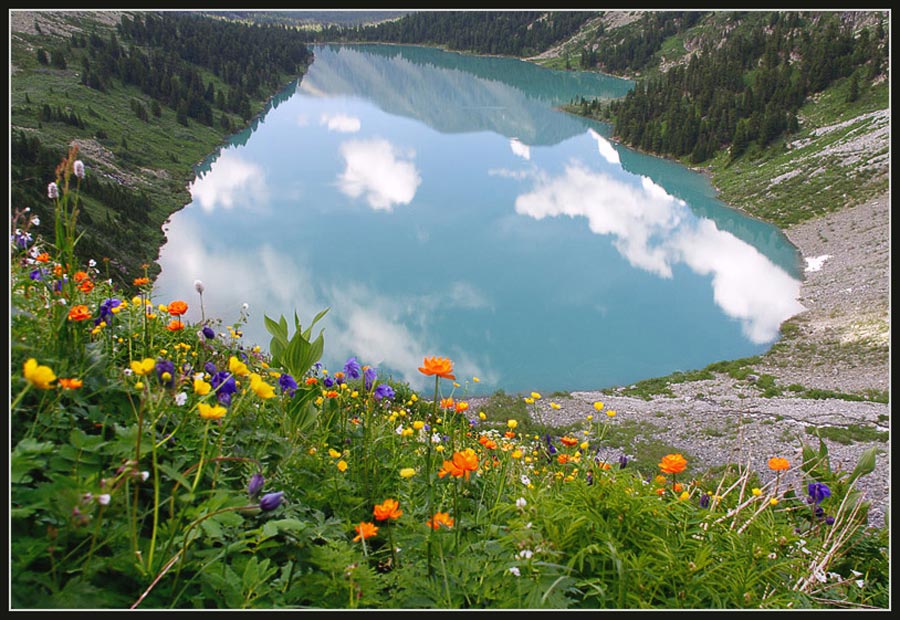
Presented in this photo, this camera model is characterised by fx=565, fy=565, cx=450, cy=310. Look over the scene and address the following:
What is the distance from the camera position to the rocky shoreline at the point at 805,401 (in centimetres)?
1184

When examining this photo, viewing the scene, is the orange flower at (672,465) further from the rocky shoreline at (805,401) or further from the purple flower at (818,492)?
the rocky shoreline at (805,401)

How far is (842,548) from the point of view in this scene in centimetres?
295

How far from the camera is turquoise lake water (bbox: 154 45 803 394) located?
20.6m

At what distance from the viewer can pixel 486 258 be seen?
28703 mm

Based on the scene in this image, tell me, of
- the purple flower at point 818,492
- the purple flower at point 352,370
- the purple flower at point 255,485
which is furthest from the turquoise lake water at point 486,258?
the purple flower at point 255,485

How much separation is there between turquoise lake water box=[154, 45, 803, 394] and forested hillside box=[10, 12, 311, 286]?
2347mm

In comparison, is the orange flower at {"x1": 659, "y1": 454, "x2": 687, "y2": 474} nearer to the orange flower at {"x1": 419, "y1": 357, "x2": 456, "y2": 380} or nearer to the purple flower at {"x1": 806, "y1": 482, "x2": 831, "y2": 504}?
the orange flower at {"x1": 419, "y1": 357, "x2": 456, "y2": 380}

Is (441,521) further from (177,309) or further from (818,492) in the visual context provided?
(818,492)

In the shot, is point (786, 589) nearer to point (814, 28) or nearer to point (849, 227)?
point (849, 227)

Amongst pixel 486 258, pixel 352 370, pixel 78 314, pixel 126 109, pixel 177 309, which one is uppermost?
pixel 126 109

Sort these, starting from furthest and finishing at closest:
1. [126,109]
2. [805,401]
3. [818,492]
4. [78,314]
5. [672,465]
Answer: [126,109] < [805,401] < [818,492] < [672,465] < [78,314]

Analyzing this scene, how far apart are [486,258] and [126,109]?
1778 inches

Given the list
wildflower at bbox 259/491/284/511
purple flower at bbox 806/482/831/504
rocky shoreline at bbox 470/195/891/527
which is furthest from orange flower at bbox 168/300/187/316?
rocky shoreline at bbox 470/195/891/527

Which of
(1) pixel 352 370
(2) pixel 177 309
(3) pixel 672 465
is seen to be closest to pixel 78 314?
(2) pixel 177 309
